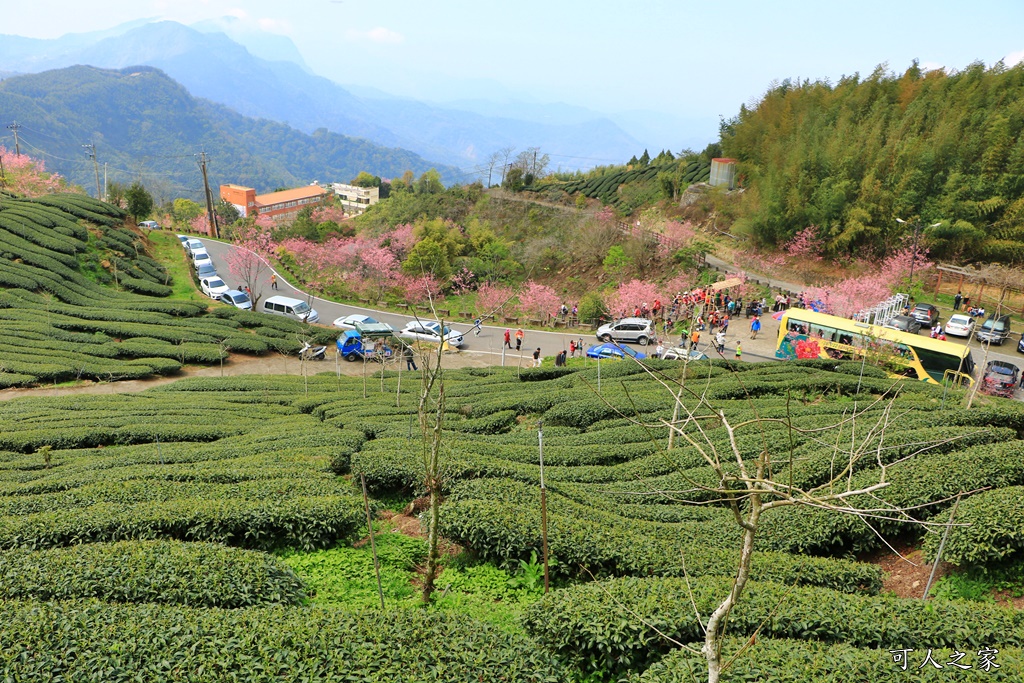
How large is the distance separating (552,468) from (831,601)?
20.5 feet

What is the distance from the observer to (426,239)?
4528cm

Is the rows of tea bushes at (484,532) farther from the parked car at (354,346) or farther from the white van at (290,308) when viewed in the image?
the white van at (290,308)

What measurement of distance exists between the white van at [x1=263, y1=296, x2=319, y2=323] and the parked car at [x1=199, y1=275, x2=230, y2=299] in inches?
199

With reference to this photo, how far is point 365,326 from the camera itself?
98.0ft

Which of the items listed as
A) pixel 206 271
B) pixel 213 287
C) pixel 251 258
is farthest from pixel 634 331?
pixel 206 271

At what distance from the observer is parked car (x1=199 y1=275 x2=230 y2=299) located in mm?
37625

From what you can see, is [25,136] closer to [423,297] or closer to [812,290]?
[423,297]

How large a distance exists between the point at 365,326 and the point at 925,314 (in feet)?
88.6

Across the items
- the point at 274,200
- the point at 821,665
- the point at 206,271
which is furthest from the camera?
A: the point at 274,200

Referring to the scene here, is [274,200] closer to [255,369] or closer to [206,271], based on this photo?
[206,271]

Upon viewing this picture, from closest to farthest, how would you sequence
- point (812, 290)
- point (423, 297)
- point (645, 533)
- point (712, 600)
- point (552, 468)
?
1. point (712, 600)
2. point (645, 533)
3. point (552, 468)
4. point (812, 290)
5. point (423, 297)

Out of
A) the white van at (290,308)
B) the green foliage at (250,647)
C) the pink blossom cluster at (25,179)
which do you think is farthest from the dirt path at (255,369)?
the pink blossom cluster at (25,179)

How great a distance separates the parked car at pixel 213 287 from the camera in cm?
3762

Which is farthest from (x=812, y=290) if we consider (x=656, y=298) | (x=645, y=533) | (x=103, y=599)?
(x=103, y=599)
